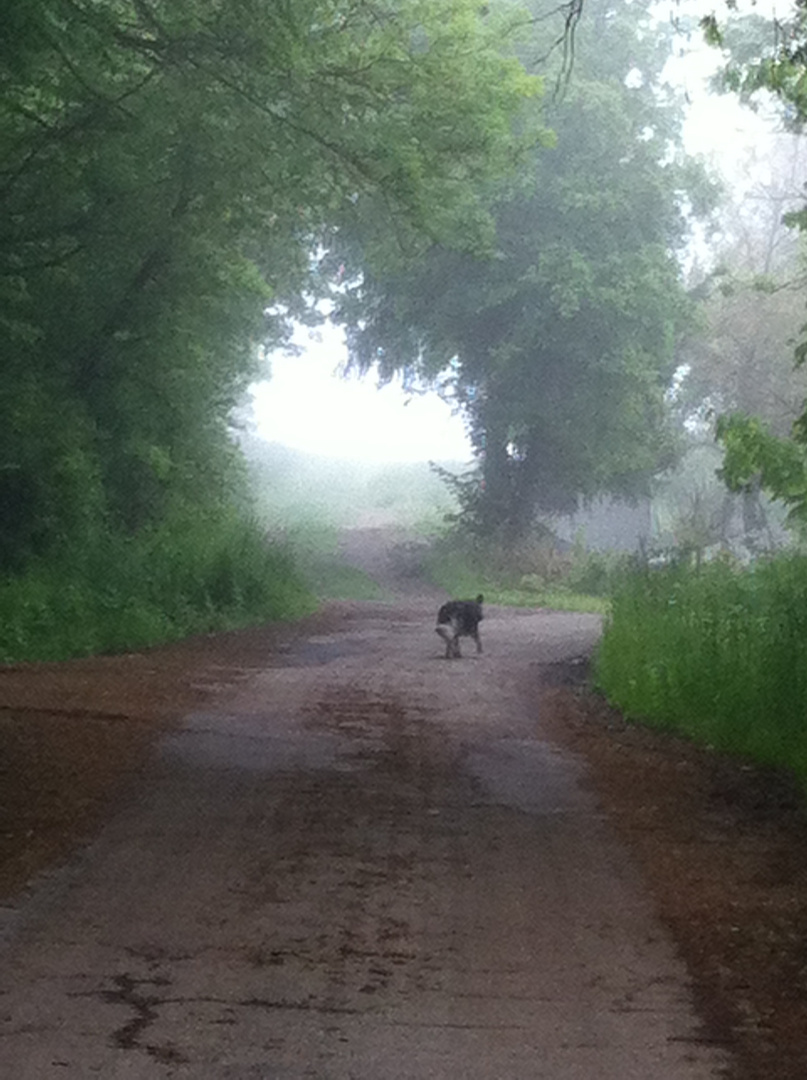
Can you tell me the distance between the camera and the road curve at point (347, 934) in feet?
18.7

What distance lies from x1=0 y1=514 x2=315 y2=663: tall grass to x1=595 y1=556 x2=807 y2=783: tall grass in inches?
274

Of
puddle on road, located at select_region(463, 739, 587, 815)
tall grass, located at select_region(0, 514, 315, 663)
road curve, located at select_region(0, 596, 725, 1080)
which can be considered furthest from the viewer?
tall grass, located at select_region(0, 514, 315, 663)

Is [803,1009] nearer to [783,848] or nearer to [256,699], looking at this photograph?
[783,848]

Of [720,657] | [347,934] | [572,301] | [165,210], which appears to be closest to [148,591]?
[165,210]

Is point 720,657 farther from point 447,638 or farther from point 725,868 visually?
point 447,638

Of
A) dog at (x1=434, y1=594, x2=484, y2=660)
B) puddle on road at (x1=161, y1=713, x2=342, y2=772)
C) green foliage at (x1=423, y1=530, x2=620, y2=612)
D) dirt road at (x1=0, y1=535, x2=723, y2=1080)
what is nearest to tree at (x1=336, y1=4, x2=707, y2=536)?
green foliage at (x1=423, y1=530, x2=620, y2=612)

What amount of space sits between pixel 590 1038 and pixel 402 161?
1387 centimetres

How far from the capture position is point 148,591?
77.9 ft

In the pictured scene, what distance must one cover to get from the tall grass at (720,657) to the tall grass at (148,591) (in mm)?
6965

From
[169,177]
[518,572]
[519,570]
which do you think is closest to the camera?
[169,177]

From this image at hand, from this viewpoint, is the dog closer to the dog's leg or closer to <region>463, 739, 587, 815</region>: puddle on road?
the dog's leg

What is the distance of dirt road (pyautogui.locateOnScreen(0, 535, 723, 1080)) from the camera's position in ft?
18.8

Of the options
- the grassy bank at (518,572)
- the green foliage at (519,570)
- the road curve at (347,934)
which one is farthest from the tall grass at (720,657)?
the grassy bank at (518,572)

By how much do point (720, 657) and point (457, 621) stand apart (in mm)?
7593
